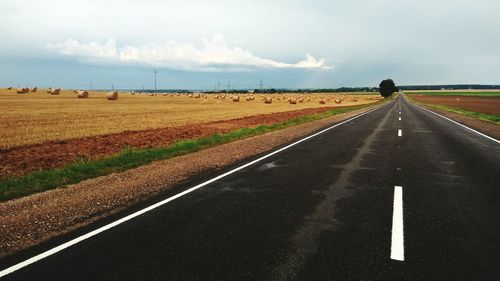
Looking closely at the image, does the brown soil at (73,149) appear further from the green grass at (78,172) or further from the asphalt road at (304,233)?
the asphalt road at (304,233)

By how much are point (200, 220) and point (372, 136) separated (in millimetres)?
12365

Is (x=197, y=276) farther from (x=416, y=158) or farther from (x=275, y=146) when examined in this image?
(x=275, y=146)

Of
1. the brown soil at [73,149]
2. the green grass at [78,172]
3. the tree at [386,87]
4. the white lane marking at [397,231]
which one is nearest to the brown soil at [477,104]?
the brown soil at [73,149]

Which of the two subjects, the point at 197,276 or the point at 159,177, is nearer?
the point at 197,276

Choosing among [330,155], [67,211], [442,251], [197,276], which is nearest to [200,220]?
[197,276]

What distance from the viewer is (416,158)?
435 inches

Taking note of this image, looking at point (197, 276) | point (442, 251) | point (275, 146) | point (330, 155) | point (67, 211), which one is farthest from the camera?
point (275, 146)

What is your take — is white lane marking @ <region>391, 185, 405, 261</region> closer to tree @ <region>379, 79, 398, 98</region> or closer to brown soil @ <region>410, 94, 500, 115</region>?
brown soil @ <region>410, 94, 500, 115</region>

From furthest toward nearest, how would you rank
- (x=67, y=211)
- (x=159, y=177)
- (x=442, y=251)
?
(x=159, y=177) → (x=67, y=211) → (x=442, y=251)

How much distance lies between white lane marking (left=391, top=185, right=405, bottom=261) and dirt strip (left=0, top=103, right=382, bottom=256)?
430 cm

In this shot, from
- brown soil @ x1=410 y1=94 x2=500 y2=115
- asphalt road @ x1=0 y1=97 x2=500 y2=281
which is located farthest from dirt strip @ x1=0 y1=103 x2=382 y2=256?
brown soil @ x1=410 y1=94 x2=500 y2=115

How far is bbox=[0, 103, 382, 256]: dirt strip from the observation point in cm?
549

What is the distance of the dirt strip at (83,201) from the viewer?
18.0 ft

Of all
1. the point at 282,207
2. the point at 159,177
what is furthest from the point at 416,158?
the point at 159,177
